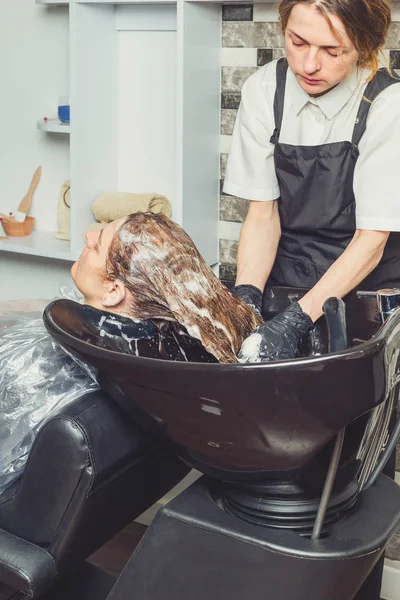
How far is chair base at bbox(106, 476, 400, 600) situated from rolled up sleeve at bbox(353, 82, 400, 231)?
731 millimetres

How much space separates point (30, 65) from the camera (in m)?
3.03

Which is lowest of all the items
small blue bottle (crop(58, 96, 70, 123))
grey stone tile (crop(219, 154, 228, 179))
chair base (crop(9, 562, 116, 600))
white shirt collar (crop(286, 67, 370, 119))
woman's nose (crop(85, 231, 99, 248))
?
chair base (crop(9, 562, 116, 600))

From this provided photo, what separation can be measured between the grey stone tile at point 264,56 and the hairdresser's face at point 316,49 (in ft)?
2.47

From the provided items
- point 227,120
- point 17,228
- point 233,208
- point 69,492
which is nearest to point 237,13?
point 227,120

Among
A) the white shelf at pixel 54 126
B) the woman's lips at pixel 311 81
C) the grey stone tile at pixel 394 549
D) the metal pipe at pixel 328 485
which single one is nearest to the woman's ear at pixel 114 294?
the metal pipe at pixel 328 485

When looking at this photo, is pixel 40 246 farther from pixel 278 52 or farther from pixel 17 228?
pixel 278 52

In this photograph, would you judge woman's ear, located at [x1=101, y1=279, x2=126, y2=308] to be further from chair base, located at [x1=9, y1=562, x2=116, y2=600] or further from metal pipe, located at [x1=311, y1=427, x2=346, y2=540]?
chair base, located at [x1=9, y1=562, x2=116, y2=600]

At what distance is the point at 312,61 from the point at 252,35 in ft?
2.93

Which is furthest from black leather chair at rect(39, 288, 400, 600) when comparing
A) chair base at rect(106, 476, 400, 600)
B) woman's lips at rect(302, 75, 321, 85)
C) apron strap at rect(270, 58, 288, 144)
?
apron strap at rect(270, 58, 288, 144)

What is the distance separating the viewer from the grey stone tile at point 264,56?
2.57 metres

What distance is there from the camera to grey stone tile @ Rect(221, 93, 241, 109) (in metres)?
2.68

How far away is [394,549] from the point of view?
7.77 ft

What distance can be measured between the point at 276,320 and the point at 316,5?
640 mm

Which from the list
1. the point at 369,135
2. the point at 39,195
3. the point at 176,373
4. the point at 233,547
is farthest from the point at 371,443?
the point at 39,195
